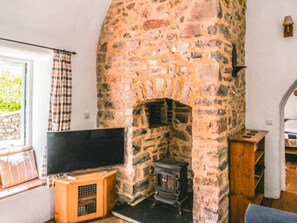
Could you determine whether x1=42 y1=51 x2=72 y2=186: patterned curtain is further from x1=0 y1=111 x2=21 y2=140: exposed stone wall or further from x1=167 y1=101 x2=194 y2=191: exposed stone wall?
x1=167 y1=101 x2=194 y2=191: exposed stone wall

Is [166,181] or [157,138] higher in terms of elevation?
[157,138]

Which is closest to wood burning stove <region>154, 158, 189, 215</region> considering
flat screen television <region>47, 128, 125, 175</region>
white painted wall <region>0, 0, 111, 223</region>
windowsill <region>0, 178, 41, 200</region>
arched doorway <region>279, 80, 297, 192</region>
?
flat screen television <region>47, 128, 125, 175</region>

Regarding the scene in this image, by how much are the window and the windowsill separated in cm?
55

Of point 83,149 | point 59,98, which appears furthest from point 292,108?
point 59,98

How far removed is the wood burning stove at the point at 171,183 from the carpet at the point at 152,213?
100 mm

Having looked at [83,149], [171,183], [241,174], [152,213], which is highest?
[83,149]

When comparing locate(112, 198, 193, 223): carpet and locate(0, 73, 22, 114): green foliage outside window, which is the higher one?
locate(0, 73, 22, 114): green foliage outside window

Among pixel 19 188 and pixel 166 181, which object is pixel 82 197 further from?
pixel 166 181

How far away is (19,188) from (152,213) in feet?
5.71

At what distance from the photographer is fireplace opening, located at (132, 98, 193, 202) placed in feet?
A: 11.6

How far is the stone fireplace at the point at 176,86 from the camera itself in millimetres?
2787

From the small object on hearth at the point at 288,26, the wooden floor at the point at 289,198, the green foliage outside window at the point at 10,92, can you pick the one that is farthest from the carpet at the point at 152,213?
the small object on hearth at the point at 288,26

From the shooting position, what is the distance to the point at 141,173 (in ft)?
11.9

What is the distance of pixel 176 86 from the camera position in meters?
3.03
